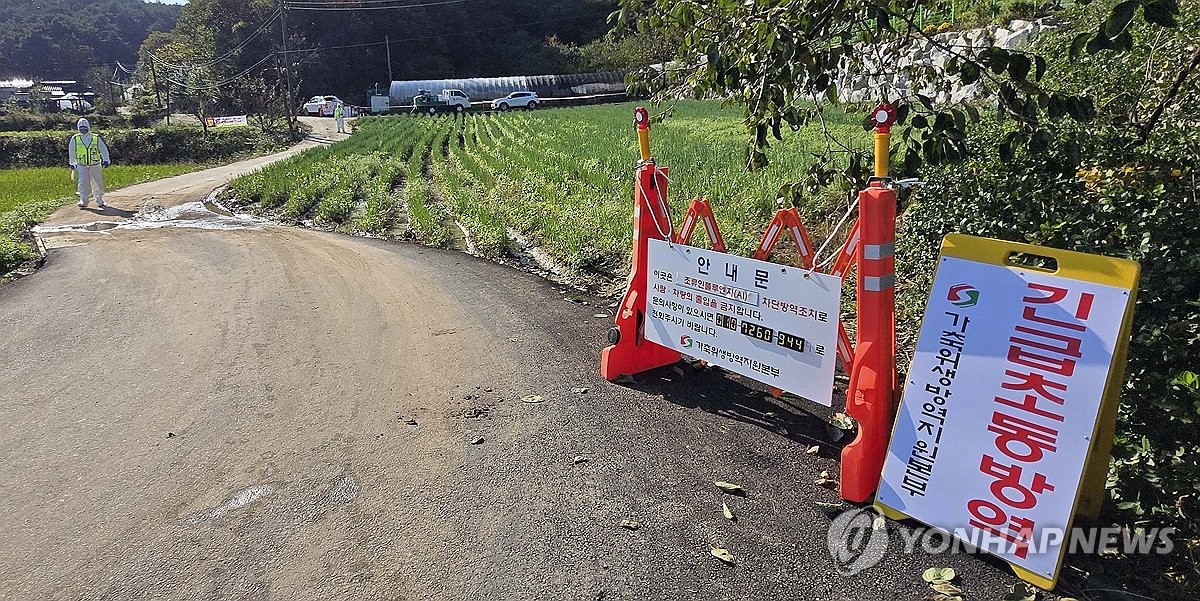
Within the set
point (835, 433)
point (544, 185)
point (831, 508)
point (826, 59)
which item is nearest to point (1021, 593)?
point (831, 508)

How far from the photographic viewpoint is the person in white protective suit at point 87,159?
1506cm

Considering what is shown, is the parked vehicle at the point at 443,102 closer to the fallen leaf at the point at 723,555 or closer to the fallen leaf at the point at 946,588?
the fallen leaf at the point at 723,555

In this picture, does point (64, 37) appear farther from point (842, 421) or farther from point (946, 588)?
point (946, 588)

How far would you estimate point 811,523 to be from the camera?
330 cm

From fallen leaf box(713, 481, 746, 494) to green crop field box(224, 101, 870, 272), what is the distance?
2.60 meters

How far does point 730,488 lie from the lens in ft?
11.8

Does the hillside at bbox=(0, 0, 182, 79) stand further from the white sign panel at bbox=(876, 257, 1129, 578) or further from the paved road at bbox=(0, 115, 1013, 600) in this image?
the white sign panel at bbox=(876, 257, 1129, 578)

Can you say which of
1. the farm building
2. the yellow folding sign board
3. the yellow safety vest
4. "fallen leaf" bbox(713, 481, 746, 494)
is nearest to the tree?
the yellow folding sign board

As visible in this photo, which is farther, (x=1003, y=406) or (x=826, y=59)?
(x=826, y=59)

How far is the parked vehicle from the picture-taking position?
2040 inches

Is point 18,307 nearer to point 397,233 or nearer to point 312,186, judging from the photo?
point 397,233

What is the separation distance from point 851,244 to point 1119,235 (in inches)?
44.2

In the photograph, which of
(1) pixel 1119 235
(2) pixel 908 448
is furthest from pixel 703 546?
(1) pixel 1119 235

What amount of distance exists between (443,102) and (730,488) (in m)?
51.8
